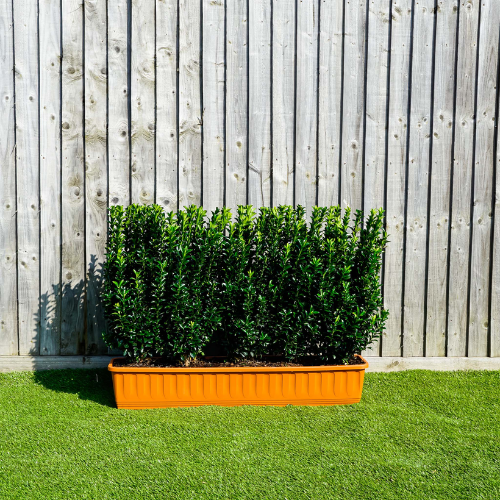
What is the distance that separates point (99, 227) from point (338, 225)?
1646 millimetres

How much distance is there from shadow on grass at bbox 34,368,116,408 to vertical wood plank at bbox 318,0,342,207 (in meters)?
1.91

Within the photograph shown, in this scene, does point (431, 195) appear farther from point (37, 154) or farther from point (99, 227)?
point (37, 154)

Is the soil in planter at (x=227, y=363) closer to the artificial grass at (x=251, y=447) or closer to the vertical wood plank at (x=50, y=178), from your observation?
the artificial grass at (x=251, y=447)

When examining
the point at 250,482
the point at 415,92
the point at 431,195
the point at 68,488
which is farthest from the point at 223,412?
the point at 415,92

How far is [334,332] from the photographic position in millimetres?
3193

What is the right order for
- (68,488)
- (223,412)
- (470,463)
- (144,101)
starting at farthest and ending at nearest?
(144,101) → (223,412) → (470,463) → (68,488)

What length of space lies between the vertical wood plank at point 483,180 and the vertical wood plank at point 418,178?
0.36 metres

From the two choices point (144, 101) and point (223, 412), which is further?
point (144, 101)

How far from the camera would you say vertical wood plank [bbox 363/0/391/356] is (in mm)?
3654

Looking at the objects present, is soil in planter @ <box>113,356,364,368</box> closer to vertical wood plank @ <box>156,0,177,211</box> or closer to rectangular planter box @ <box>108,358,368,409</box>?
rectangular planter box @ <box>108,358,368,409</box>

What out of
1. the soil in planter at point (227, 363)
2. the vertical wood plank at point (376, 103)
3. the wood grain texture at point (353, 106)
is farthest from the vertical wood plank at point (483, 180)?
the soil in planter at point (227, 363)

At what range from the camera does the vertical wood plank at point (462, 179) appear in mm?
3693

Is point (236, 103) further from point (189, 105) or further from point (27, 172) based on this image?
point (27, 172)

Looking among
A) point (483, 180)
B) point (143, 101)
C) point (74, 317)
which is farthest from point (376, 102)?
point (74, 317)
